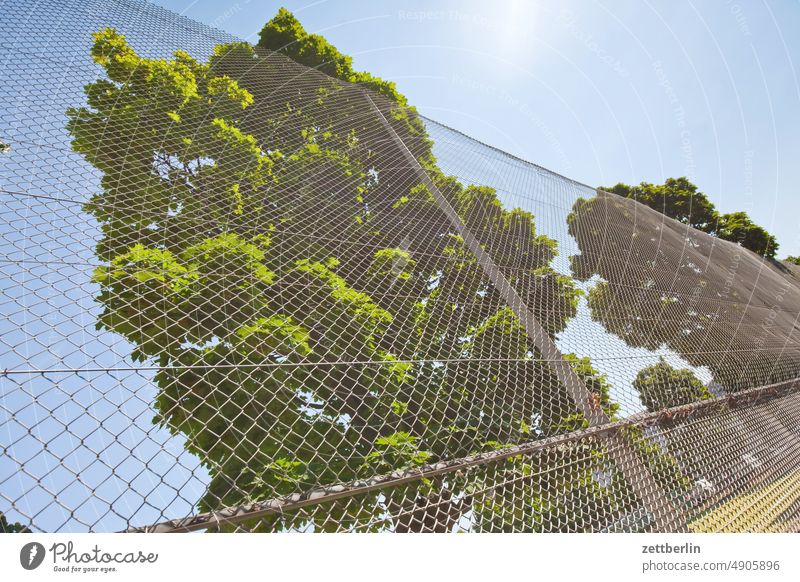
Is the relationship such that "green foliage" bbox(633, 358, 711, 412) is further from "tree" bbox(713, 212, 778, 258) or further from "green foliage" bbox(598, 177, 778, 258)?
"tree" bbox(713, 212, 778, 258)

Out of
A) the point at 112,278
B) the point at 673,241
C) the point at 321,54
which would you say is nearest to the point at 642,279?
the point at 673,241

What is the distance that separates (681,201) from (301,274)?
19.2 meters

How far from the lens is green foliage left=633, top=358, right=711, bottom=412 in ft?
8.66

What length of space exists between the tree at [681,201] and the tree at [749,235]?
2.50 feet

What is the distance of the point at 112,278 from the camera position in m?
2.88

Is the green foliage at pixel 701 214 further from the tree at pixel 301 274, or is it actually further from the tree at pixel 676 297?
the tree at pixel 301 274

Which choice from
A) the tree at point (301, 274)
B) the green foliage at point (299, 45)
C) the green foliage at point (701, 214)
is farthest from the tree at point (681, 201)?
the tree at point (301, 274)

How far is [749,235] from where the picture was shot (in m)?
15.3

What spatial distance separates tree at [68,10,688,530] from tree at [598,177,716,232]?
15067 mm

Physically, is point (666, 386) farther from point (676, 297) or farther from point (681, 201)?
point (681, 201)

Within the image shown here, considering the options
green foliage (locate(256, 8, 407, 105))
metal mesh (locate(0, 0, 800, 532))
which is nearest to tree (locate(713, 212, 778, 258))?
metal mesh (locate(0, 0, 800, 532))

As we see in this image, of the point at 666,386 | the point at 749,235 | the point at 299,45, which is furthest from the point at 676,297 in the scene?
the point at 749,235
